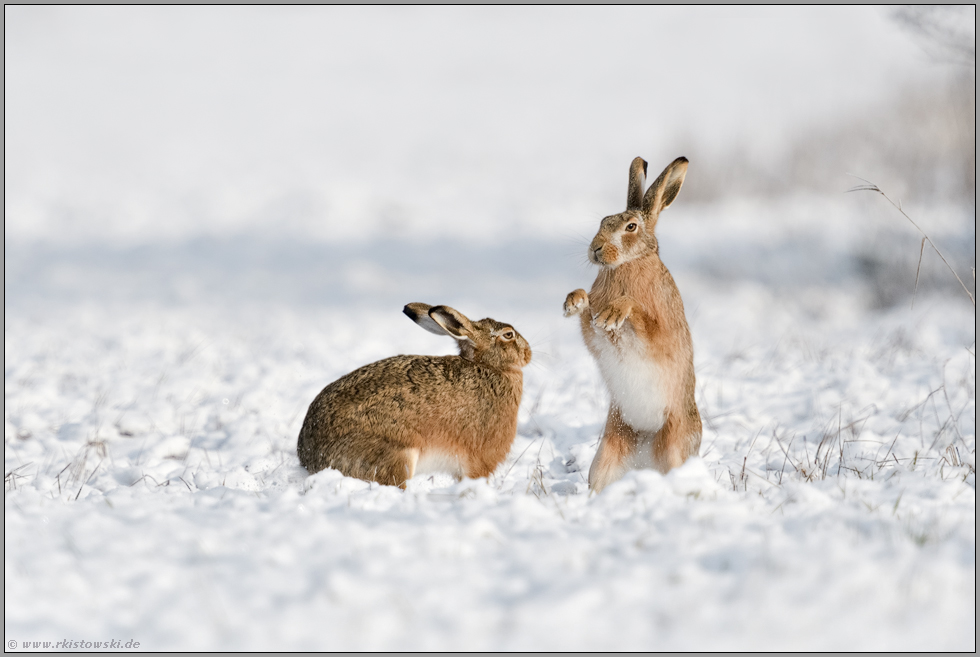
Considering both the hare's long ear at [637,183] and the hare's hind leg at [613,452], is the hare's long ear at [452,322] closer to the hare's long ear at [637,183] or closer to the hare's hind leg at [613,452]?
the hare's hind leg at [613,452]

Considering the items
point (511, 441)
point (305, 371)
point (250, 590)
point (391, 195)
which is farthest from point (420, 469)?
point (391, 195)

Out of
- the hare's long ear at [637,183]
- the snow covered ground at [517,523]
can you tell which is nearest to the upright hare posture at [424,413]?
the snow covered ground at [517,523]

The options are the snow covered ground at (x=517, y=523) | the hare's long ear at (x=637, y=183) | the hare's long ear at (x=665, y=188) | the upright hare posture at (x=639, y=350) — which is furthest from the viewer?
the hare's long ear at (x=637, y=183)

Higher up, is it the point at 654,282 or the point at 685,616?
the point at 654,282

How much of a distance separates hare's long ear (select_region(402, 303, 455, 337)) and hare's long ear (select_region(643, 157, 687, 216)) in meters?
1.48

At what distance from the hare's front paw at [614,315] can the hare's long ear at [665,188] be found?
0.73m

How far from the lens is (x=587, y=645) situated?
280 centimetres

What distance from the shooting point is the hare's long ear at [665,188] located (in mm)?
5363

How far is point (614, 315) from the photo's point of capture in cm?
493

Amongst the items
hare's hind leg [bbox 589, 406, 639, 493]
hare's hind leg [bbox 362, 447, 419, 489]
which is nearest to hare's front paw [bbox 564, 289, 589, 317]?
hare's hind leg [bbox 589, 406, 639, 493]

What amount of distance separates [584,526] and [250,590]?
1.39 metres

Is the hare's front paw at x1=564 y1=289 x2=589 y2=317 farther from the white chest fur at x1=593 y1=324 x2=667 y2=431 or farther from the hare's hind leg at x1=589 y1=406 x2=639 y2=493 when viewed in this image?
the hare's hind leg at x1=589 y1=406 x2=639 y2=493

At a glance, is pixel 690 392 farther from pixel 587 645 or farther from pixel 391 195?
pixel 391 195

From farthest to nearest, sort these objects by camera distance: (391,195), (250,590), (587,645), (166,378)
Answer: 1. (391,195)
2. (166,378)
3. (250,590)
4. (587,645)
